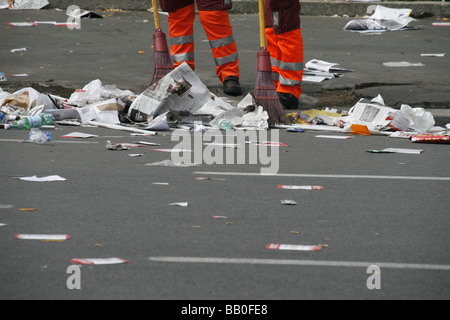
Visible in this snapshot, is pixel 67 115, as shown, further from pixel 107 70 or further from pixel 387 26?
pixel 387 26

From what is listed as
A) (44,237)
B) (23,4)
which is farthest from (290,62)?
(23,4)

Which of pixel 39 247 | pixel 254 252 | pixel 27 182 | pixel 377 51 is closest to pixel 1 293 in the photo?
pixel 39 247

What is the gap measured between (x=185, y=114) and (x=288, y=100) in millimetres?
1096

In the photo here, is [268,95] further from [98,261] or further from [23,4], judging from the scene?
[23,4]

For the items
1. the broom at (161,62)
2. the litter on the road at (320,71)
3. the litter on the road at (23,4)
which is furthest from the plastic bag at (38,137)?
the litter on the road at (23,4)

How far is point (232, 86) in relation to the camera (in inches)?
297

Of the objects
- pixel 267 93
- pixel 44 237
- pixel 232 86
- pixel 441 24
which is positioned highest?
pixel 44 237

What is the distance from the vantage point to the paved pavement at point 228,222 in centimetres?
285

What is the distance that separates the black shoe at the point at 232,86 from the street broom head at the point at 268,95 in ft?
2.74

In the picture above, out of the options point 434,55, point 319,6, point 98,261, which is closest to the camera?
point 98,261

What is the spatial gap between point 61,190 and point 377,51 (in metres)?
6.95

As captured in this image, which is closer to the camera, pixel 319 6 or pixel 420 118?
pixel 420 118

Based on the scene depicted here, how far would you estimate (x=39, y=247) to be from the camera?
324cm

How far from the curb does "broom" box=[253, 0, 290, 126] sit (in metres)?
7.28
